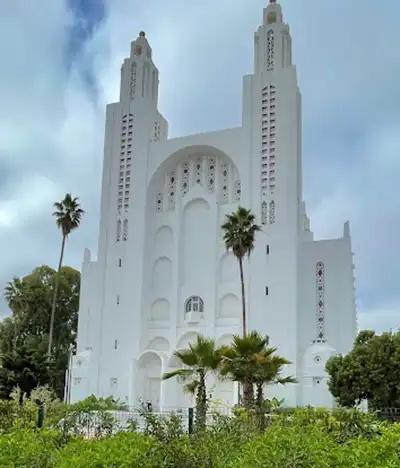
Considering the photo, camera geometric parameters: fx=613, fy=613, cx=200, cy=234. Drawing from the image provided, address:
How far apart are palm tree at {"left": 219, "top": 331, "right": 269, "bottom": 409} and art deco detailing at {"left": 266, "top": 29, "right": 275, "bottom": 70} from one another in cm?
2090

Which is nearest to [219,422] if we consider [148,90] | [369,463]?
[369,463]

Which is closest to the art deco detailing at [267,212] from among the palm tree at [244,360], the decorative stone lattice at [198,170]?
the decorative stone lattice at [198,170]

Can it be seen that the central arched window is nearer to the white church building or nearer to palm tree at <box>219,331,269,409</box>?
the white church building

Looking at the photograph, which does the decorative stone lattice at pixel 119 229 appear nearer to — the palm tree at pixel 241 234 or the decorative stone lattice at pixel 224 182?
the decorative stone lattice at pixel 224 182

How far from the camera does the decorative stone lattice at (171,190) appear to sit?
35.9 m

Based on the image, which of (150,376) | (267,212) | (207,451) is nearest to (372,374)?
(267,212)

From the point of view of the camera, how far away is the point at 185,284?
1330 inches

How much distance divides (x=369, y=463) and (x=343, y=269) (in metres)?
26.7

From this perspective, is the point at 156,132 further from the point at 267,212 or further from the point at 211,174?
the point at 267,212

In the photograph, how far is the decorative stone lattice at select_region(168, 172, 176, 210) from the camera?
35.9 metres

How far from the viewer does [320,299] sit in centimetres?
3044

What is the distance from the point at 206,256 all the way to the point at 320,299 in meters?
6.85

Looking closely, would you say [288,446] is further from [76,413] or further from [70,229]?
[70,229]

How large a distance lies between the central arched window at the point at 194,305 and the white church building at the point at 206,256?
0.09 metres
